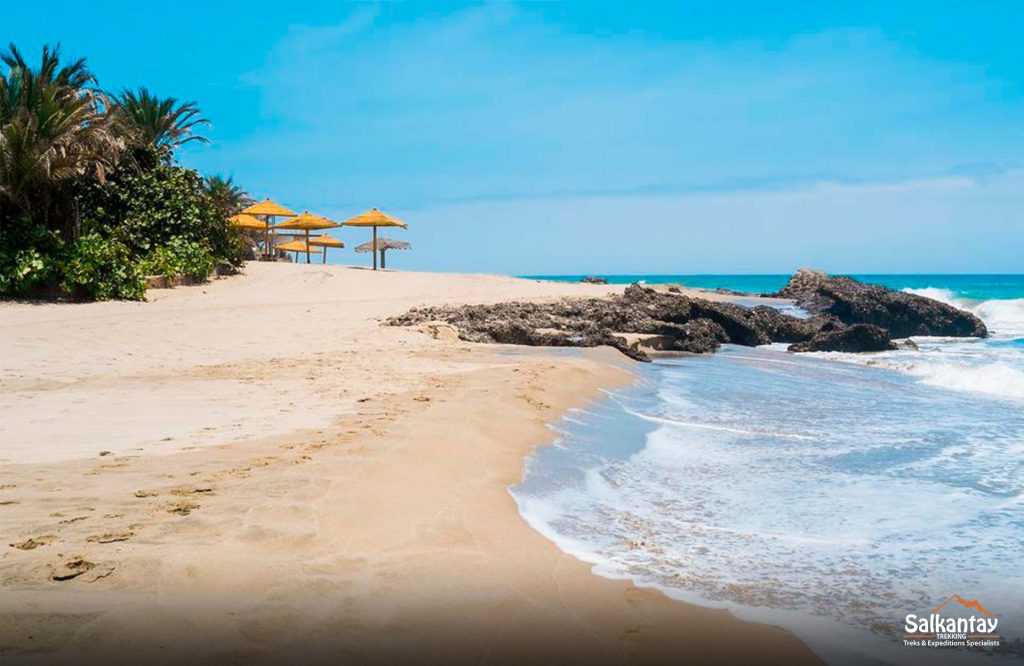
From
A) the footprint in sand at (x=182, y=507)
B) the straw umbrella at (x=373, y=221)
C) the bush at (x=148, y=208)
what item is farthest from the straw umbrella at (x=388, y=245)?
the footprint in sand at (x=182, y=507)

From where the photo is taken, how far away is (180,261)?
→ 20.9 meters

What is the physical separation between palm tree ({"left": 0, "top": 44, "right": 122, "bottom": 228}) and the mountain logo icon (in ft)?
58.2

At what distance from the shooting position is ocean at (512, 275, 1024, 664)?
10.9 ft

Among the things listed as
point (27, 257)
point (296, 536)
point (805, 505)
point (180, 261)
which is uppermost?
point (180, 261)

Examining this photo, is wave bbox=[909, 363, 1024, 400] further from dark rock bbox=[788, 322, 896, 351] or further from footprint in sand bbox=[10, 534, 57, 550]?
footprint in sand bbox=[10, 534, 57, 550]

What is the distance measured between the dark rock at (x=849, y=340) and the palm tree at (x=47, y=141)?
16.3m

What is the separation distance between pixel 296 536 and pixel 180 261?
1935 cm

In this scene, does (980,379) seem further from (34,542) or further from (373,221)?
(373,221)

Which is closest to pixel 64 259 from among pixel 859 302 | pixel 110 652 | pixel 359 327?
pixel 359 327

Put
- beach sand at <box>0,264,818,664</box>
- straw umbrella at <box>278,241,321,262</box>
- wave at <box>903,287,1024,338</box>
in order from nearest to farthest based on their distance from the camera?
1. beach sand at <box>0,264,818,664</box>
2. wave at <box>903,287,1024,338</box>
3. straw umbrella at <box>278,241,321,262</box>

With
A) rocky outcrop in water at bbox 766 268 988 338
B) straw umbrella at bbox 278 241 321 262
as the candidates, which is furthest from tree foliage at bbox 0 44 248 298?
straw umbrella at bbox 278 241 321 262

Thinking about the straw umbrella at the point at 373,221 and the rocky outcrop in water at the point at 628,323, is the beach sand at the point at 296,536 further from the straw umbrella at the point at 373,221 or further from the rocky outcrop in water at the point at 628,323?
the straw umbrella at the point at 373,221

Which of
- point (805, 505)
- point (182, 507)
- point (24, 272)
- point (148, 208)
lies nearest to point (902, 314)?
point (805, 505)

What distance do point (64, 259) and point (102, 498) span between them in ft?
47.3
